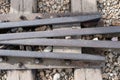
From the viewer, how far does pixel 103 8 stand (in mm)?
3834

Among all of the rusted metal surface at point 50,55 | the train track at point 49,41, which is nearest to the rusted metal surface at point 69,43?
the train track at point 49,41

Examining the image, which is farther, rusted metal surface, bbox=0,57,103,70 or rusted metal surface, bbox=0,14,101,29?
rusted metal surface, bbox=0,14,101,29

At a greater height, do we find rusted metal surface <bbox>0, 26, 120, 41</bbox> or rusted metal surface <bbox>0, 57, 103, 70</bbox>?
rusted metal surface <bbox>0, 26, 120, 41</bbox>

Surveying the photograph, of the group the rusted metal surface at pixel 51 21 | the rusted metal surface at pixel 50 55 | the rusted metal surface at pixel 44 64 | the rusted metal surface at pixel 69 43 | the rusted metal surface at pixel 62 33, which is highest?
the rusted metal surface at pixel 51 21

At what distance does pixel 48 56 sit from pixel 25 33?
0.42 m

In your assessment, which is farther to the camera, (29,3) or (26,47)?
(29,3)

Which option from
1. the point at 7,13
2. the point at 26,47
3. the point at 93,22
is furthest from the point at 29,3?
the point at 93,22

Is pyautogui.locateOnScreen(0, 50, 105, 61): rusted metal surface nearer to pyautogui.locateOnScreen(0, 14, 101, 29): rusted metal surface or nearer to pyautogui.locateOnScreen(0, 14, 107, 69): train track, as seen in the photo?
pyautogui.locateOnScreen(0, 14, 107, 69): train track

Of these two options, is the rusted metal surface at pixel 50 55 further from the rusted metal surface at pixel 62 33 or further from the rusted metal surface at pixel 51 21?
the rusted metal surface at pixel 51 21

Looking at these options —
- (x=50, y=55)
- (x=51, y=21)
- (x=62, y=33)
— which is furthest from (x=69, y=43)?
(x=51, y=21)

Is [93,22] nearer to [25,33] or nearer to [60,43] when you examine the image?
[60,43]

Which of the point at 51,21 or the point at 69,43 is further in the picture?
the point at 51,21

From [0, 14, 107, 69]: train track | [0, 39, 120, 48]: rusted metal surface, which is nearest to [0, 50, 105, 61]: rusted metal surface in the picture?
[0, 14, 107, 69]: train track

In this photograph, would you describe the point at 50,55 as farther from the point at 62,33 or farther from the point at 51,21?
the point at 51,21
